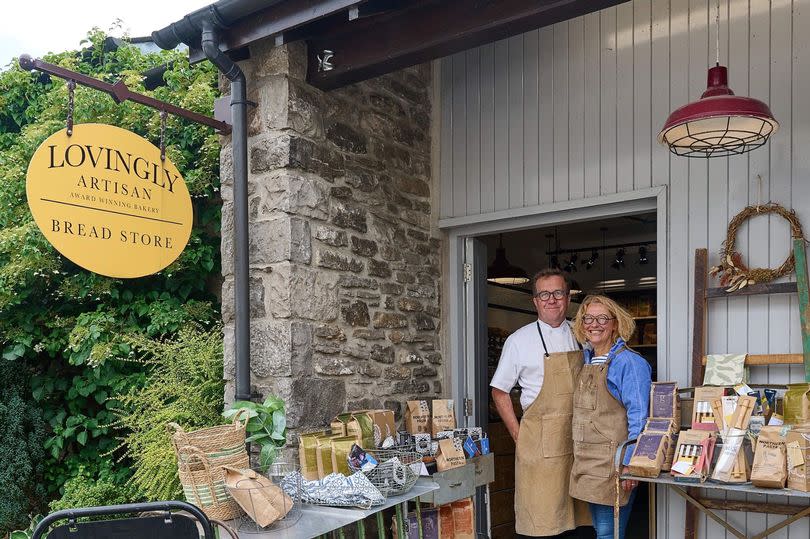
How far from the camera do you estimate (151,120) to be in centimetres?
580

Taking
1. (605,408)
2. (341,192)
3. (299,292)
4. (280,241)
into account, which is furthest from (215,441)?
(605,408)

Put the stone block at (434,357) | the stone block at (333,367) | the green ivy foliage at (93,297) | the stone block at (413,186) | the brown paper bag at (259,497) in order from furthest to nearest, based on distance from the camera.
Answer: the green ivy foliage at (93,297)
the stone block at (434,357)
the stone block at (413,186)
the stone block at (333,367)
the brown paper bag at (259,497)

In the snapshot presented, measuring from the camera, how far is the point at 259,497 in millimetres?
2896

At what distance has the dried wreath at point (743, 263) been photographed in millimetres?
3732

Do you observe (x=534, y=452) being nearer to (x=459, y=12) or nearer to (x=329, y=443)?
(x=329, y=443)

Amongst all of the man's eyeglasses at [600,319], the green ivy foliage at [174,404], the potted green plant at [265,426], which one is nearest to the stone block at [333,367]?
the potted green plant at [265,426]

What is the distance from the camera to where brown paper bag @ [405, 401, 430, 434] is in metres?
4.41

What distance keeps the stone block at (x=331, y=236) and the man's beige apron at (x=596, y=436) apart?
1.53 m

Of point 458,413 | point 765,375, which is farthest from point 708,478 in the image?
point 458,413

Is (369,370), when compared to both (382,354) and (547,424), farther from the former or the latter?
(547,424)

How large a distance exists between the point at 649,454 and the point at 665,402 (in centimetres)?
39

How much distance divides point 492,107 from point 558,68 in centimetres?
51

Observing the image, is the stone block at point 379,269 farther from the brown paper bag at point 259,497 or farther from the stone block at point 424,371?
the brown paper bag at point 259,497

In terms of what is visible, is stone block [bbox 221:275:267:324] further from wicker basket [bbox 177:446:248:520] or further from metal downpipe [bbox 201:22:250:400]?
wicker basket [bbox 177:446:248:520]
